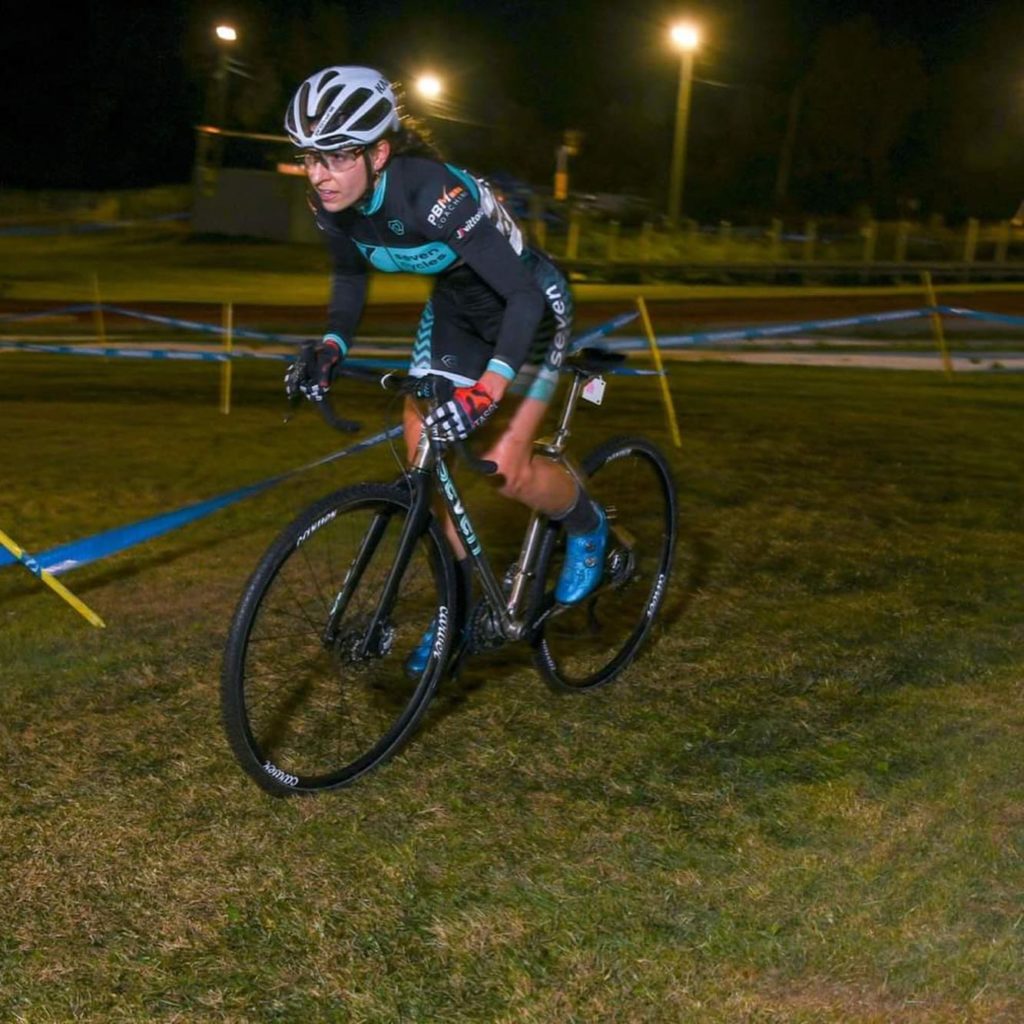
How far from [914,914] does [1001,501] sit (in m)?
5.74

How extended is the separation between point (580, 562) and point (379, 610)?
1.08 m

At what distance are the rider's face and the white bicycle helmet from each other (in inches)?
2.7

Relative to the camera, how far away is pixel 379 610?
4359mm

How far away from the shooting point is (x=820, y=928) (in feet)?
11.9

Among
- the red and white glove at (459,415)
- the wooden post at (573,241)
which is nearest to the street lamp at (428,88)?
the wooden post at (573,241)

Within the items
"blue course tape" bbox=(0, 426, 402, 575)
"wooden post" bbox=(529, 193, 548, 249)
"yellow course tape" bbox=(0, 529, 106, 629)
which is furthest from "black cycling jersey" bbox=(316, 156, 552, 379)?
"wooden post" bbox=(529, 193, 548, 249)

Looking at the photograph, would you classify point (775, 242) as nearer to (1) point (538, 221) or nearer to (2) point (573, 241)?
(2) point (573, 241)

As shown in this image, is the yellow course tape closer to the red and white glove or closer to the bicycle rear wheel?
the bicycle rear wheel

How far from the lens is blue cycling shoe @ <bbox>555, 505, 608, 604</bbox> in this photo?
5.21m

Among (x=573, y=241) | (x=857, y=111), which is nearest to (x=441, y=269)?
(x=573, y=241)

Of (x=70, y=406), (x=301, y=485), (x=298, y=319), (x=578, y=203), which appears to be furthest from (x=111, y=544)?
(x=578, y=203)

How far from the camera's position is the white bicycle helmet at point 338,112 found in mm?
4000

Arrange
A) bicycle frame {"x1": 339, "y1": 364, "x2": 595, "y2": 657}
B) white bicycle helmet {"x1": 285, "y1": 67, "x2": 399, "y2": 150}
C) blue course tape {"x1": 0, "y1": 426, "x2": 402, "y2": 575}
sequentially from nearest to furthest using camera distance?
white bicycle helmet {"x1": 285, "y1": 67, "x2": 399, "y2": 150}, bicycle frame {"x1": 339, "y1": 364, "x2": 595, "y2": 657}, blue course tape {"x1": 0, "y1": 426, "x2": 402, "y2": 575}

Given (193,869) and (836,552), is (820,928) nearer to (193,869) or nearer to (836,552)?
(193,869)
